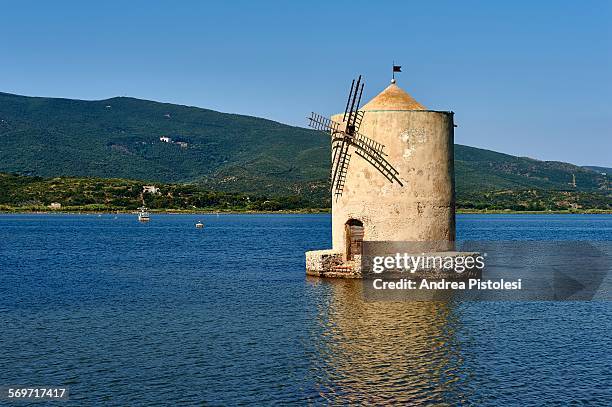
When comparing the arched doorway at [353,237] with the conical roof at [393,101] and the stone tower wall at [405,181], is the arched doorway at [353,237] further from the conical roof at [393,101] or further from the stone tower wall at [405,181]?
the conical roof at [393,101]

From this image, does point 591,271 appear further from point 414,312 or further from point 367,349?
point 367,349

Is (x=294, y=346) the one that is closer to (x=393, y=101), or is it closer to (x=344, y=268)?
(x=344, y=268)

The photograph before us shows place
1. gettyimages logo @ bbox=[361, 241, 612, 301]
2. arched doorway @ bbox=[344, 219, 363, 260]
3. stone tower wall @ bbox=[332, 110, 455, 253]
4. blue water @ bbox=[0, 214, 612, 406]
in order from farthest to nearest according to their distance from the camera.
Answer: arched doorway @ bbox=[344, 219, 363, 260] < stone tower wall @ bbox=[332, 110, 455, 253] < gettyimages logo @ bbox=[361, 241, 612, 301] < blue water @ bbox=[0, 214, 612, 406]

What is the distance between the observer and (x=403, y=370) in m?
19.5

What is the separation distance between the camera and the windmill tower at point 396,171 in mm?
33656

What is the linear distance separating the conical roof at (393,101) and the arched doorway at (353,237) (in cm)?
481

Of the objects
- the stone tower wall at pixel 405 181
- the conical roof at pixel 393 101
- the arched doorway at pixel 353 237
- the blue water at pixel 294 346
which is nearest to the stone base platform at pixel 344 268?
the arched doorway at pixel 353 237

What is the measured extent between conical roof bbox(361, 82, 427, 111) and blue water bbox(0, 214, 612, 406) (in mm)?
7314

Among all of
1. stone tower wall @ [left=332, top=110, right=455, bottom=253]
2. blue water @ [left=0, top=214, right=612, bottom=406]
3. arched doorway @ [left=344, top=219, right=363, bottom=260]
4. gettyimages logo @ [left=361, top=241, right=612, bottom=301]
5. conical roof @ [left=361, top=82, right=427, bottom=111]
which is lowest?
blue water @ [left=0, top=214, right=612, bottom=406]

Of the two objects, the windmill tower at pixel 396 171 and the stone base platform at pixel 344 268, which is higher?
the windmill tower at pixel 396 171

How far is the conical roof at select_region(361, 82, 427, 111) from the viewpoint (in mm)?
34344

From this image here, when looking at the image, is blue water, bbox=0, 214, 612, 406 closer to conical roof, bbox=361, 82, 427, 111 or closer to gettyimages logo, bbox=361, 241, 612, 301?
gettyimages logo, bbox=361, 241, 612, 301

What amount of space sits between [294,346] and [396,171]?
508 inches

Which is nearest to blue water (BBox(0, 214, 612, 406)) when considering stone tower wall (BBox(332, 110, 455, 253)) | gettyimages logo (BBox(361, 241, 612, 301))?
gettyimages logo (BBox(361, 241, 612, 301))
